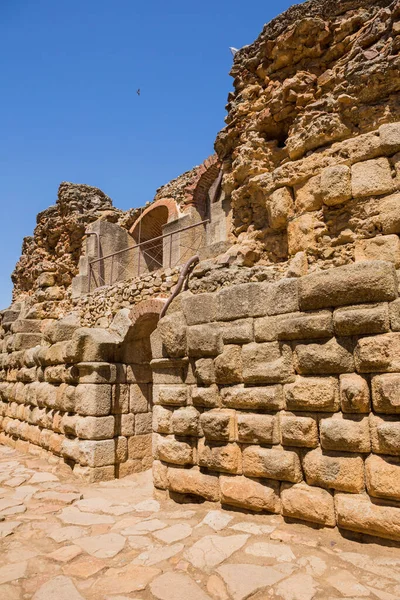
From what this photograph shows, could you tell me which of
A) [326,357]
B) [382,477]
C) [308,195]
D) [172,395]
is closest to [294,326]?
[326,357]

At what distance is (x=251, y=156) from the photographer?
14.8 feet

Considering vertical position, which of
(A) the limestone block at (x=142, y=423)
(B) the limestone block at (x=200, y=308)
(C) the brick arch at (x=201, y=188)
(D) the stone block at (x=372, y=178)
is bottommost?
(A) the limestone block at (x=142, y=423)

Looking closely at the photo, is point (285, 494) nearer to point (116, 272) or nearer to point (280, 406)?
point (280, 406)

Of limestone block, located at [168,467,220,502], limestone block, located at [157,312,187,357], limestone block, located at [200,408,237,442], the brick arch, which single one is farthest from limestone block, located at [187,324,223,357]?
the brick arch

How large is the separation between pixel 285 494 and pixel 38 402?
5.33 metres

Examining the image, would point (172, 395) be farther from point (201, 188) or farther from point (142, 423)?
point (201, 188)

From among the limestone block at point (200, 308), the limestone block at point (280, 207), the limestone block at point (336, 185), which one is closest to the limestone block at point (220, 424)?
the limestone block at point (200, 308)

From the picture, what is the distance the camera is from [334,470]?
285 centimetres

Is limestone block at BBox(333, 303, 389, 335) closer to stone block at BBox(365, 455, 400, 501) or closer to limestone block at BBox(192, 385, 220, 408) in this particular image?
stone block at BBox(365, 455, 400, 501)

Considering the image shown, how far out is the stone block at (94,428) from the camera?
593 centimetres

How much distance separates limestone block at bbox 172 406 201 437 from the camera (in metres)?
3.78

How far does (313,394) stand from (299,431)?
0.28m

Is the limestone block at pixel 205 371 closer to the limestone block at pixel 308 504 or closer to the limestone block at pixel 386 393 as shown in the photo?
the limestone block at pixel 308 504

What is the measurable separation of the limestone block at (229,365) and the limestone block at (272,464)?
55 cm
